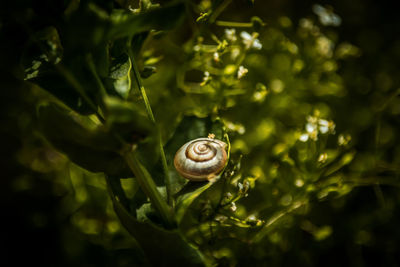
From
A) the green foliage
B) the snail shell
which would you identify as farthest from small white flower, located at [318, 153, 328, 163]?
the snail shell

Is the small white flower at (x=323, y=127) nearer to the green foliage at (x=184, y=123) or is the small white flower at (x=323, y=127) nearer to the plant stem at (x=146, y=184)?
the green foliage at (x=184, y=123)

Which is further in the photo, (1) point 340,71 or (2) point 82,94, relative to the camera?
(1) point 340,71

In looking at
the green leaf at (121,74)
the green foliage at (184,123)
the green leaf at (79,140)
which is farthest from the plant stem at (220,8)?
the green leaf at (79,140)

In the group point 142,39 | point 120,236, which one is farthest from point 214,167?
point 120,236

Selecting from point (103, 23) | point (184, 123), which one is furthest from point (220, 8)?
point (103, 23)

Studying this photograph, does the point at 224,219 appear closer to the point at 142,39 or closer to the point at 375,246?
the point at 142,39

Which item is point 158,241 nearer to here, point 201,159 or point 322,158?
point 201,159
